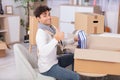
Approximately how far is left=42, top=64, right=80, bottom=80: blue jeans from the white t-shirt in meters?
0.04

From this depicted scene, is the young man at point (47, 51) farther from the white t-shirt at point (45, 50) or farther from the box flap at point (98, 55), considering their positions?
the box flap at point (98, 55)

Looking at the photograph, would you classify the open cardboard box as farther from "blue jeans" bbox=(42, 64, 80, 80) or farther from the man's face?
the man's face

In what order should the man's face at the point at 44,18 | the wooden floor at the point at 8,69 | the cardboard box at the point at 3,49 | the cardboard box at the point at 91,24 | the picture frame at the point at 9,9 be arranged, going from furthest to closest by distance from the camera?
the picture frame at the point at 9,9, the cardboard box at the point at 3,49, the wooden floor at the point at 8,69, the cardboard box at the point at 91,24, the man's face at the point at 44,18

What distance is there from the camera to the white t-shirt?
1.91 metres

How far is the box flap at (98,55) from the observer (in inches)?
63.8

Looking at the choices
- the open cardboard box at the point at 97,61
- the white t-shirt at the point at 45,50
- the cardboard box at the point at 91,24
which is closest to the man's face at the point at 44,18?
the white t-shirt at the point at 45,50

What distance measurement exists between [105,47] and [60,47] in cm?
51

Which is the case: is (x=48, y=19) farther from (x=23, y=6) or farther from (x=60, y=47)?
(x=23, y=6)

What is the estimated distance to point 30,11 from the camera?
5.79 m

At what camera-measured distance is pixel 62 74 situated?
1.97m

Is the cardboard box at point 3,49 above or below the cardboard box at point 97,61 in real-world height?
below

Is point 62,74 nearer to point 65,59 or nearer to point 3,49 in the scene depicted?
point 65,59

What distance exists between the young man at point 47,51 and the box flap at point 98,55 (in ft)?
0.91

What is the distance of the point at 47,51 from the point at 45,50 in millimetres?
19
